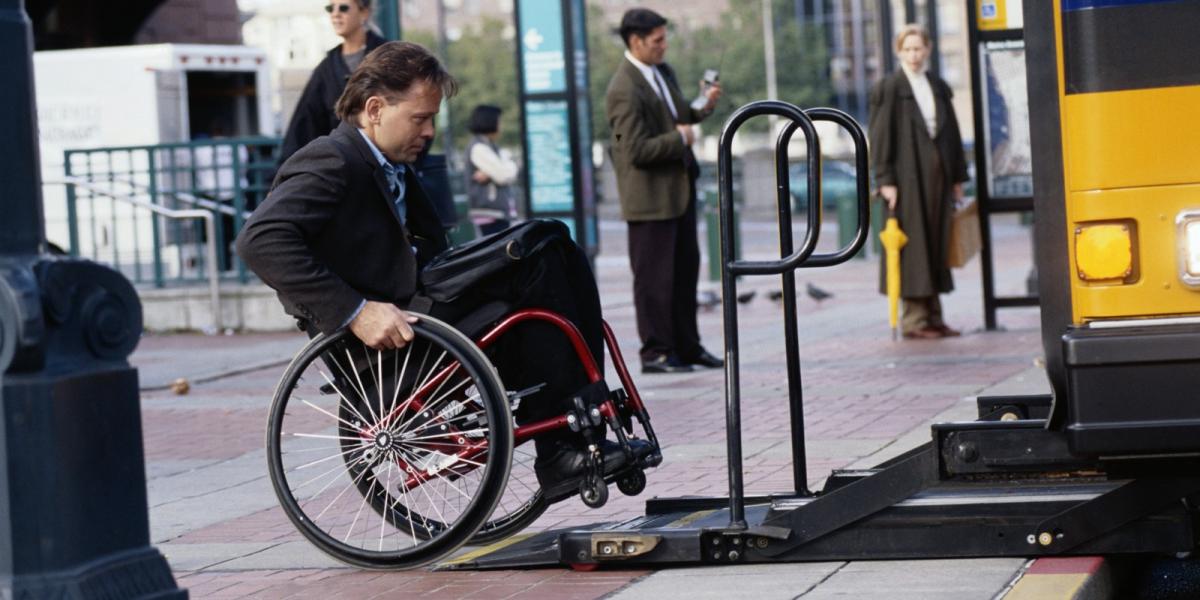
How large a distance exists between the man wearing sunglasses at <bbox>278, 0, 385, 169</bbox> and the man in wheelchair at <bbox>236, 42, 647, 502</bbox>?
2.57 meters

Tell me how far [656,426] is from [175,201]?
377 inches

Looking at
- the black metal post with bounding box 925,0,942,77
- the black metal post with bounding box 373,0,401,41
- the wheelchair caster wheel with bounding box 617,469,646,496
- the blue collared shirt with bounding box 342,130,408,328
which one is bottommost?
the wheelchair caster wheel with bounding box 617,469,646,496

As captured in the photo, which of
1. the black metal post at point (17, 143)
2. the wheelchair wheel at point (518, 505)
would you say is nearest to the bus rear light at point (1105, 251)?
the wheelchair wheel at point (518, 505)

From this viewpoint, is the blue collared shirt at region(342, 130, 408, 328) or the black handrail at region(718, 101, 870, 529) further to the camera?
the blue collared shirt at region(342, 130, 408, 328)

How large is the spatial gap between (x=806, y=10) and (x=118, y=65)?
6886cm

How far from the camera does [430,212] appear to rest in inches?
226

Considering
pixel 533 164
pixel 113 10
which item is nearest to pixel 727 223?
pixel 533 164

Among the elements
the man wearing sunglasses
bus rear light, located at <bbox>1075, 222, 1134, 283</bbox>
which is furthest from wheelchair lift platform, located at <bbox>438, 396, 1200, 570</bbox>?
the man wearing sunglasses

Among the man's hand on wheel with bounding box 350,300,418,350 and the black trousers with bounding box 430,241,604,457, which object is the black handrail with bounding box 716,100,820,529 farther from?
the man's hand on wheel with bounding box 350,300,418,350

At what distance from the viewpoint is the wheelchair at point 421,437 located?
506 centimetres

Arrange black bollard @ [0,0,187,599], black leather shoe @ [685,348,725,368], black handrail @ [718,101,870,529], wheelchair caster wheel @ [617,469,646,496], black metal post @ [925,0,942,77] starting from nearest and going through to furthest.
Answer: black bollard @ [0,0,187,599] → black handrail @ [718,101,870,529] → wheelchair caster wheel @ [617,469,646,496] → black leather shoe @ [685,348,725,368] → black metal post @ [925,0,942,77]

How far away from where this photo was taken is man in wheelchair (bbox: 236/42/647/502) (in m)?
5.18

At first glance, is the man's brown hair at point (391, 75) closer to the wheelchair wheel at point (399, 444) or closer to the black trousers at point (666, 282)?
the wheelchair wheel at point (399, 444)

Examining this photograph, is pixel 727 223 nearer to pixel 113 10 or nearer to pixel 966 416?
pixel 966 416
